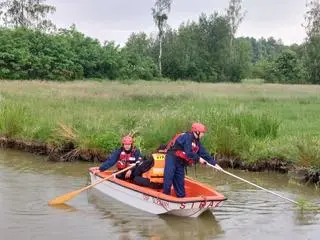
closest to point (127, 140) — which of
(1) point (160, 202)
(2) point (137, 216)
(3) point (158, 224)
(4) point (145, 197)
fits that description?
(4) point (145, 197)

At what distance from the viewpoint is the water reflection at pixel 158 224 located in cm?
967

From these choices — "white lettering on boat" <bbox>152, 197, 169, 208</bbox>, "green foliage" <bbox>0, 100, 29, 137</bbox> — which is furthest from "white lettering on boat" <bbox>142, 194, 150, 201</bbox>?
"green foliage" <bbox>0, 100, 29, 137</bbox>

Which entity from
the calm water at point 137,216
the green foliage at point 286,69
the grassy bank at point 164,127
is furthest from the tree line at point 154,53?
the calm water at point 137,216

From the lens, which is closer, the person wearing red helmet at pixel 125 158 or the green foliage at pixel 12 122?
the person wearing red helmet at pixel 125 158

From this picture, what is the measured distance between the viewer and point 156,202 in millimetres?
10484

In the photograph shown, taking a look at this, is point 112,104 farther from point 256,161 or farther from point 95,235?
point 95,235

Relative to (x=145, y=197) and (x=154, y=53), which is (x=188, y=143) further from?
(x=154, y=53)

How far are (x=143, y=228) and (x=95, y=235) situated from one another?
2.98 ft

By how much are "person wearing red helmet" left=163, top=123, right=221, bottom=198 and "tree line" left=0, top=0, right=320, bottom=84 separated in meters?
32.2

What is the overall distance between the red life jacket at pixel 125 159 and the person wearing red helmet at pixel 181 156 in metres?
1.35

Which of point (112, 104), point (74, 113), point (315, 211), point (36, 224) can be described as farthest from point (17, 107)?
point (315, 211)

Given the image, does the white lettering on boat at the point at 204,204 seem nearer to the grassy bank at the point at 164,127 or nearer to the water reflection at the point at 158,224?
the water reflection at the point at 158,224

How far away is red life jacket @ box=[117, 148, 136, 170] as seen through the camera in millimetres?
11922

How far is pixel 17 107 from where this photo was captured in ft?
63.7
